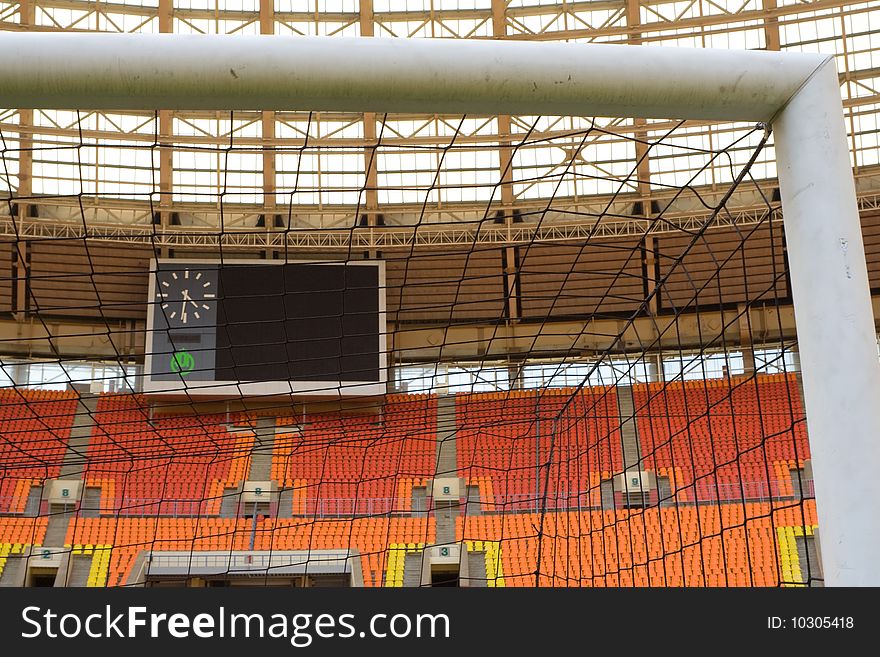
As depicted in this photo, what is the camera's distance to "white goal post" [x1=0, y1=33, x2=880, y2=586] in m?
2.64

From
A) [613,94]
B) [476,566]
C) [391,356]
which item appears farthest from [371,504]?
[613,94]

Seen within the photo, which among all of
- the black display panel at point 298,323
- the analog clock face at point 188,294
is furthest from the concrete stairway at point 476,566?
the analog clock face at point 188,294

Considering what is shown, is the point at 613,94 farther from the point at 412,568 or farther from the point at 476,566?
the point at 412,568

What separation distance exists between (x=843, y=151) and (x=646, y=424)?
15655 millimetres

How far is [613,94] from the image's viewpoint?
289 centimetres

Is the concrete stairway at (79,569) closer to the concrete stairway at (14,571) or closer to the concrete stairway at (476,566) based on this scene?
the concrete stairway at (14,571)

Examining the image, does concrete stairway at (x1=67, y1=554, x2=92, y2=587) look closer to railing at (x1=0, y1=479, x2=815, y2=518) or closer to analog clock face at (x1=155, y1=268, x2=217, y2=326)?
railing at (x1=0, y1=479, x2=815, y2=518)

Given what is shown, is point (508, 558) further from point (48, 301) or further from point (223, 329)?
point (48, 301)

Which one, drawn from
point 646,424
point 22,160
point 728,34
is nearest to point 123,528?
point 22,160

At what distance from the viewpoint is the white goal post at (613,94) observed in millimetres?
2645

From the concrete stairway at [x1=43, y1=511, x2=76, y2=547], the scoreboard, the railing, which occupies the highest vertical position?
the scoreboard

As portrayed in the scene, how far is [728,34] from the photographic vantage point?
1778 centimetres

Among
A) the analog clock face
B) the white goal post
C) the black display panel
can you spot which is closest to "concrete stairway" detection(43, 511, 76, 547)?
the black display panel

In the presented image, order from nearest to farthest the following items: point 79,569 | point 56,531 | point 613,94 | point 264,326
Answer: point 613,94
point 79,569
point 56,531
point 264,326
